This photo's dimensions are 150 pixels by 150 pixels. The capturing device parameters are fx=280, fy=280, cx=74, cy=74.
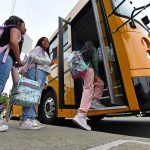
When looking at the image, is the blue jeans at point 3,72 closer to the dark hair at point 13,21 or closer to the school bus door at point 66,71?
the dark hair at point 13,21

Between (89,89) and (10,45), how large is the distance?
4.87 ft

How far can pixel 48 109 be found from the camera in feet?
19.1

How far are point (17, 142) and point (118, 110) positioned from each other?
6.00 feet

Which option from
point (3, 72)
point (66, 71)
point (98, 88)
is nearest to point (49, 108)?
point (66, 71)

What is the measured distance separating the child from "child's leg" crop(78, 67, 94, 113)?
0.63m

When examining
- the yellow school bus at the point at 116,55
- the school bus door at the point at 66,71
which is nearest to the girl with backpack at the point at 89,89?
the yellow school bus at the point at 116,55

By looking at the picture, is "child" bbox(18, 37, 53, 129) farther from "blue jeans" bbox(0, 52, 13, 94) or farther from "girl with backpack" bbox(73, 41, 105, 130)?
"blue jeans" bbox(0, 52, 13, 94)

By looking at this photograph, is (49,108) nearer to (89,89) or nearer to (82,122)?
(89,89)

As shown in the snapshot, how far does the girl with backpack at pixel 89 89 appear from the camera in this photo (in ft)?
13.2

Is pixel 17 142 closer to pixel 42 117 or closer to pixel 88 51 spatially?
pixel 88 51

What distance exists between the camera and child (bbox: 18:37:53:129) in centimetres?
373

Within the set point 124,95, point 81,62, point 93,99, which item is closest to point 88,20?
point 81,62

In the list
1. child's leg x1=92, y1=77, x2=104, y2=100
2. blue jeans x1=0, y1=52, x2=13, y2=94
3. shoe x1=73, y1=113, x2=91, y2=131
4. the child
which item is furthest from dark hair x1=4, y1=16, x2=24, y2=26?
child's leg x1=92, y1=77, x2=104, y2=100

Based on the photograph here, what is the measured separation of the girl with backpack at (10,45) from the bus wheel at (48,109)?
2.31 metres
